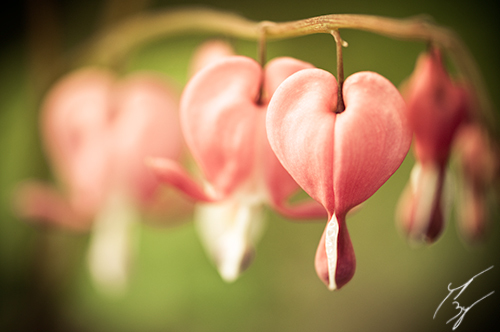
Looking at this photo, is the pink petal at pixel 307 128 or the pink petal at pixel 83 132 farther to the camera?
the pink petal at pixel 83 132

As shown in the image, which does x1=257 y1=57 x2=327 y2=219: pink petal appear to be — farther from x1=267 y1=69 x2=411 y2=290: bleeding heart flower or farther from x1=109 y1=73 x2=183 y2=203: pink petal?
x1=109 y1=73 x2=183 y2=203: pink petal

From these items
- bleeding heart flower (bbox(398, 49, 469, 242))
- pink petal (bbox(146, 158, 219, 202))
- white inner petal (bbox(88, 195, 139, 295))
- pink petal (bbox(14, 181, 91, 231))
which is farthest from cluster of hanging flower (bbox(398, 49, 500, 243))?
pink petal (bbox(14, 181, 91, 231))

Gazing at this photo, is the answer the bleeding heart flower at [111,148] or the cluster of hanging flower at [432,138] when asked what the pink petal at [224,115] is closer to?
the cluster of hanging flower at [432,138]

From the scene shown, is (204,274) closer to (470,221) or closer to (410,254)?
(410,254)

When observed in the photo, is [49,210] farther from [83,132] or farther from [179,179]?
[179,179]

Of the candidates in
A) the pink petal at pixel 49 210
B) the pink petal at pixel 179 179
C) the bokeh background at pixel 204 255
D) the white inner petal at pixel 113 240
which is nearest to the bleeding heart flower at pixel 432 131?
the pink petal at pixel 179 179

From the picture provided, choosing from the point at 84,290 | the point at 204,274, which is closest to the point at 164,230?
the point at 204,274

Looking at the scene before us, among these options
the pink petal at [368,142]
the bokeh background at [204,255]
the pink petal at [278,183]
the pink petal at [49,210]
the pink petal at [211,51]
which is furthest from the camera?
the bokeh background at [204,255]
